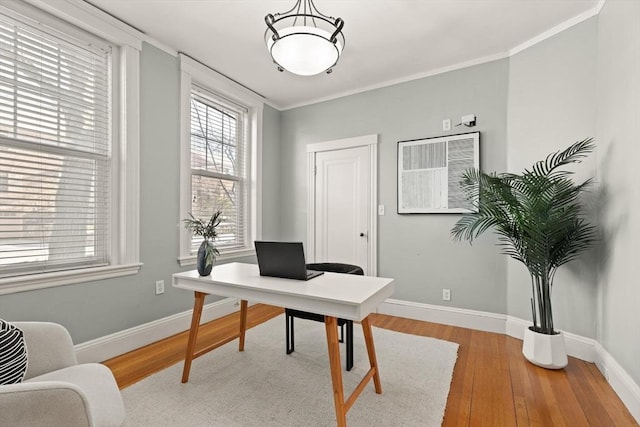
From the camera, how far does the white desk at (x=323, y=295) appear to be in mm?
1449

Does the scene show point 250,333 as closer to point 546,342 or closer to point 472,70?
point 546,342

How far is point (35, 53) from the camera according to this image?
2084 mm

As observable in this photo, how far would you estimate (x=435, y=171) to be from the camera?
325 centimetres

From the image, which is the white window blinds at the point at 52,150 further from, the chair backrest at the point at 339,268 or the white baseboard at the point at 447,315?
the white baseboard at the point at 447,315

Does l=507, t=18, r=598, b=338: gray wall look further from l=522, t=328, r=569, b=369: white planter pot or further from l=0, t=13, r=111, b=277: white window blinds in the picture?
l=0, t=13, r=111, b=277: white window blinds

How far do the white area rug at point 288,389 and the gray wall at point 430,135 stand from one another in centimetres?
74

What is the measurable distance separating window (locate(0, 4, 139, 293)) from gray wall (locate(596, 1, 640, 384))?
357cm

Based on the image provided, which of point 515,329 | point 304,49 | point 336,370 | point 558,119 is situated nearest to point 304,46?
point 304,49

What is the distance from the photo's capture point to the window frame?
301 cm

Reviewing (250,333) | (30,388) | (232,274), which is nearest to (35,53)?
(232,274)

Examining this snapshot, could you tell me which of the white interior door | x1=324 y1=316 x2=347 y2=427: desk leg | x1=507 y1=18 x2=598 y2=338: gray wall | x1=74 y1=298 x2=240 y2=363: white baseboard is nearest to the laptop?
x1=324 y1=316 x2=347 y2=427: desk leg

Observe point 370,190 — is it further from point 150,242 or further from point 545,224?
point 150,242

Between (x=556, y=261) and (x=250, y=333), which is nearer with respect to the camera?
(x=556, y=261)

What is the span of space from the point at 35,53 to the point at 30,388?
2.27m
